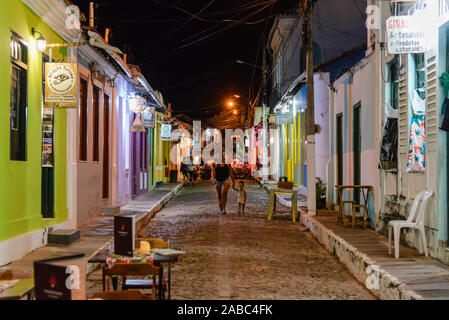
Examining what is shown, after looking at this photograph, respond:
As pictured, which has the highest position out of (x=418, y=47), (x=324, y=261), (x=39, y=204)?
(x=418, y=47)

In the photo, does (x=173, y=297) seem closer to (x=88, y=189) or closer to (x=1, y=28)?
(x=1, y=28)

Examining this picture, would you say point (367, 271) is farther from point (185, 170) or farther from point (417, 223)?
point (185, 170)

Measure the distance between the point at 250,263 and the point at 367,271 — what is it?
215cm

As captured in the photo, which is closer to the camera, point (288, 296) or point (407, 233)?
point (288, 296)

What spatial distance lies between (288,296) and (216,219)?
9561 millimetres

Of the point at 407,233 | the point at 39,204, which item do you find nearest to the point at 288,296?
the point at 407,233

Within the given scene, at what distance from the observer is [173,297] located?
7.22 meters

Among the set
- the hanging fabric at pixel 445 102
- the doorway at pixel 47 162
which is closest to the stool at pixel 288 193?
the doorway at pixel 47 162

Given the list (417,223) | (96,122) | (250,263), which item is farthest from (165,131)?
(417,223)

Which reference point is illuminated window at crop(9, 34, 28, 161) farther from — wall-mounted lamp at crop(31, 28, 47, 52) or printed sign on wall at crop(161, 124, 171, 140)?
printed sign on wall at crop(161, 124, 171, 140)

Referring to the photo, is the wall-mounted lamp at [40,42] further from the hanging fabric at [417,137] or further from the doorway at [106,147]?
the doorway at [106,147]

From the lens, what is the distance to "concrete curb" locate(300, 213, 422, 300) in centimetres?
685

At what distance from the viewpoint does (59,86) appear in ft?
35.9
